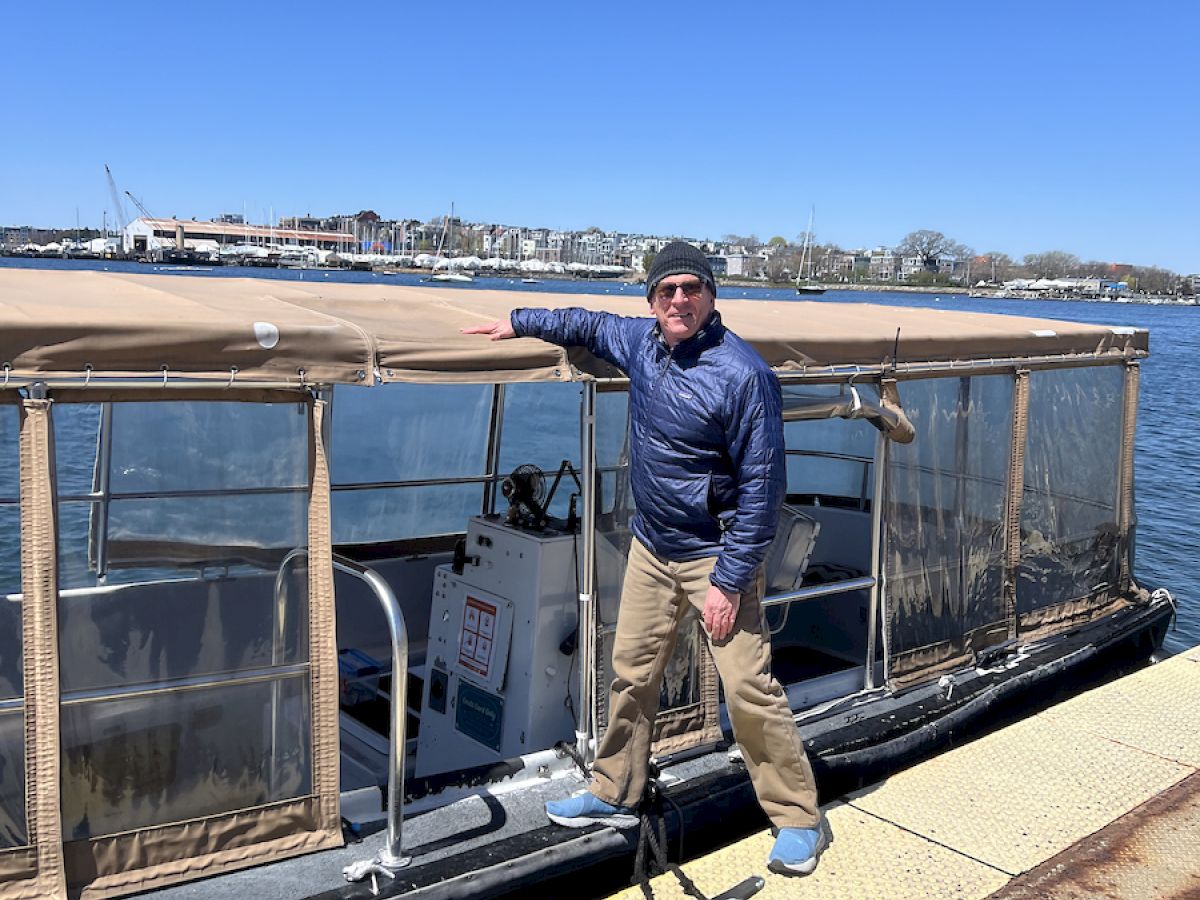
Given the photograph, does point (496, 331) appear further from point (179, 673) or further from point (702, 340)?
point (179, 673)

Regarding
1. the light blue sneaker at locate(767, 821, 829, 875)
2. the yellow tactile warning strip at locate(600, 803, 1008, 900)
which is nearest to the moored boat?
the yellow tactile warning strip at locate(600, 803, 1008, 900)

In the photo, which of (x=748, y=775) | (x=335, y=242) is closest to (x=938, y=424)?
(x=748, y=775)

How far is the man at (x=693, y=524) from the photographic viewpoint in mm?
3600

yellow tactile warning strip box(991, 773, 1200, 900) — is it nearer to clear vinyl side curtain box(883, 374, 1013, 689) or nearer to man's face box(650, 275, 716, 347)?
clear vinyl side curtain box(883, 374, 1013, 689)

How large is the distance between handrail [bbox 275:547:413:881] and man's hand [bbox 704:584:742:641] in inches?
38.0

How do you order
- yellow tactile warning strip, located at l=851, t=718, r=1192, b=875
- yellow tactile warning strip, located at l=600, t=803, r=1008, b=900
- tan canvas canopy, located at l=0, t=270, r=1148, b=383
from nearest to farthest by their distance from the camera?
tan canvas canopy, located at l=0, t=270, r=1148, b=383 → yellow tactile warning strip, located at l=600, t=803, r=1008, b=900 → yellow tactile warning strip, located at l=851, t=718, r=1192, b=875

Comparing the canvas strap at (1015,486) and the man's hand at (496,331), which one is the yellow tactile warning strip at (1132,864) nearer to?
the canvas strap at (1015,486)

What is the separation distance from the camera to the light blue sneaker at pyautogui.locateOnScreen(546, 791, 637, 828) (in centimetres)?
395

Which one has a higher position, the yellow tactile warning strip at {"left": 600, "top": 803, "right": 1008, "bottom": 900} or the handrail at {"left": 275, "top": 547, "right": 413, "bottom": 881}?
the handrail at {"left": 275, "top": 547, "right": 413, "bottom": 881}

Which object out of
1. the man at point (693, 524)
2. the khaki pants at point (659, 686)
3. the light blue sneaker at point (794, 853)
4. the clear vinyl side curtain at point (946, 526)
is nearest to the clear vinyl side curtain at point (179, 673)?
the man at point (693, 524)

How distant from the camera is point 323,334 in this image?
3.38 meters

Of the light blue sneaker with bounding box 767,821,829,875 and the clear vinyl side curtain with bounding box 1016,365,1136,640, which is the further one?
the clear vinyl side curtain with bounding box 1016,365,1136,640

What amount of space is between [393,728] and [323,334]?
1.20m

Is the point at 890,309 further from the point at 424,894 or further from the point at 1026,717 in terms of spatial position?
the point at 424,894
